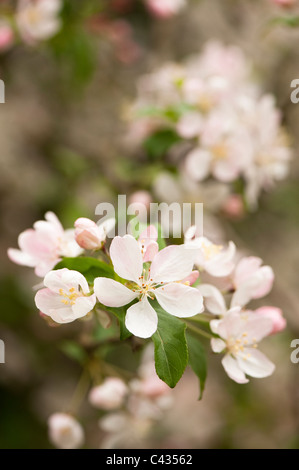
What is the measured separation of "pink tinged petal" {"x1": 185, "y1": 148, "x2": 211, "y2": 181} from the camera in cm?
150

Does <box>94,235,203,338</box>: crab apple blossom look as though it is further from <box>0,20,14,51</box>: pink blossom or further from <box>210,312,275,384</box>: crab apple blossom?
<box>0,20,14,51</box>: pink blossom

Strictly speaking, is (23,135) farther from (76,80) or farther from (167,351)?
(167,351)

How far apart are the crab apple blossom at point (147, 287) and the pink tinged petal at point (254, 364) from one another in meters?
0.20

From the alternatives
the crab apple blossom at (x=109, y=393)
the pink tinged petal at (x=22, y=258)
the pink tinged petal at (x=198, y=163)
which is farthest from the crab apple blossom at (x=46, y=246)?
the pink tinged petal at (x=198, y=163)

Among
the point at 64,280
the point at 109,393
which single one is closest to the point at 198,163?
the point at 109,393

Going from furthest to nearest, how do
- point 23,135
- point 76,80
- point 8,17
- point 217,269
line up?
point 23,135
point 76,80
point 8,17
point 217,269

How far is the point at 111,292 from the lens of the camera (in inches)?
31.9

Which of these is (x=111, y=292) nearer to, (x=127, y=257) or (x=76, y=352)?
(x=127, y=257)

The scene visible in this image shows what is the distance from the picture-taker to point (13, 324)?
2.24 meters

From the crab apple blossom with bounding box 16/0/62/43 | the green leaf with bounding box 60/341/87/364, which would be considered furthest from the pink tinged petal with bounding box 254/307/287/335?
the crab apple blossom with bounding box 16/0/62/43

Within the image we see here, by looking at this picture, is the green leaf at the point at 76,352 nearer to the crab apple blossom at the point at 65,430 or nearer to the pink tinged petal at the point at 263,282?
the crab apple blossom at the point at 65,430

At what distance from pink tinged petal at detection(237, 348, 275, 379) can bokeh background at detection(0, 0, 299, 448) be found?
Result: 965 millimetres

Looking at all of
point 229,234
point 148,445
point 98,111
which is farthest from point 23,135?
point 148,445

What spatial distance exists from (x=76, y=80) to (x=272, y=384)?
1.63 meters
